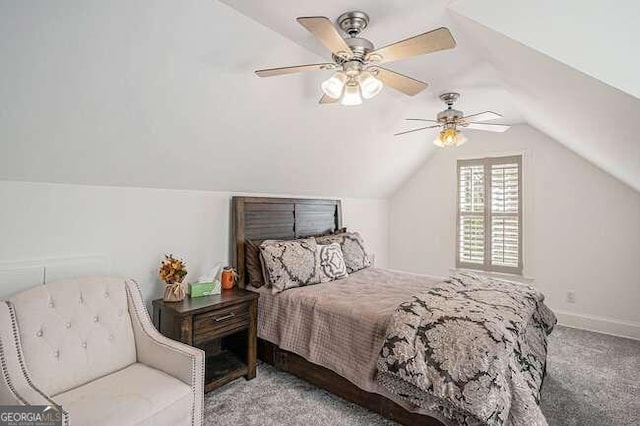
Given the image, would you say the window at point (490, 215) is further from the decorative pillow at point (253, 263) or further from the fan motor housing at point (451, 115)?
the decorative pillow at point (253, 263)

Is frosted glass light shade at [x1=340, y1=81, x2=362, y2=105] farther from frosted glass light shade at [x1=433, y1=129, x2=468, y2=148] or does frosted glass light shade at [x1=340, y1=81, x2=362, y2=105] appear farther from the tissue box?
the tissue box

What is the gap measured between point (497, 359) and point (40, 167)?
285 centimetres

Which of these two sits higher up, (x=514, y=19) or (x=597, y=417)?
(x=514, y=19)

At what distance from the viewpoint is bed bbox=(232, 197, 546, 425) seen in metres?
2.13

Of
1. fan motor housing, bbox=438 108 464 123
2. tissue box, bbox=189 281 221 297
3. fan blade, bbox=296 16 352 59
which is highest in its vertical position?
fan motor housing, bbox=438 108 464 123

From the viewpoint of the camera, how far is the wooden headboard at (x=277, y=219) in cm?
316

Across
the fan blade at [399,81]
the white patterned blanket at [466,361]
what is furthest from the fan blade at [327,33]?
the white patterned blanket at [466,361]

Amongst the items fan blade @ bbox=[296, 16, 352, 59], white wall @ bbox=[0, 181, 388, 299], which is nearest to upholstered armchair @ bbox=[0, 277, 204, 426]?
white wall @ bbox=[0, 181, 388, 299]

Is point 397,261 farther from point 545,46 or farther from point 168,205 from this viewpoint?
point 545,46

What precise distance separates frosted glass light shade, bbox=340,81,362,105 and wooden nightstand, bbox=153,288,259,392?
1656mm

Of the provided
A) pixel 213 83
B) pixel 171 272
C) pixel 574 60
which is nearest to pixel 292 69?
pixel 213 83

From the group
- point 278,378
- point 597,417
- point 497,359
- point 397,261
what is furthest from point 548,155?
point 278,378

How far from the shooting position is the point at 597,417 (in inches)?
88.4

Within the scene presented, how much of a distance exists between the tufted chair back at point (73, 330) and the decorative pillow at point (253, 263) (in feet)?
3.60
